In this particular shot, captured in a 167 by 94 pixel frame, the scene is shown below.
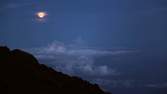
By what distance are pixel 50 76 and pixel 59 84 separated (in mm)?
4757

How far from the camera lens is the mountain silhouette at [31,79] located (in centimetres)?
10056

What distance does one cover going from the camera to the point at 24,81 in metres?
104

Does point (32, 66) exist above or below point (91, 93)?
above

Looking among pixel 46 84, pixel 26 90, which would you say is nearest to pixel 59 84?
pixel 46 84

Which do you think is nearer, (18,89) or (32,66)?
(18,89)

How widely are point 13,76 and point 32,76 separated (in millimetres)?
5584

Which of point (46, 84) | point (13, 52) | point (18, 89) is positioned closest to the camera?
point (18, 89)

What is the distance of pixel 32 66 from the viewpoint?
112 m

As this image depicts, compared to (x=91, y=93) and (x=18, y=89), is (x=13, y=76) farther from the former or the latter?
(x=91, y=93)

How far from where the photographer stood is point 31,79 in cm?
10612

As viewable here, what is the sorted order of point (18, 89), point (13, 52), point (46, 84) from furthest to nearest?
point (13, 52) → point (46, 84) → point (18, 89)

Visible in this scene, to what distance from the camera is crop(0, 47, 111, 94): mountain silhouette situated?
10056cm

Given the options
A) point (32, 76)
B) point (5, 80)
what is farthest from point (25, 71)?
point (5, 80)

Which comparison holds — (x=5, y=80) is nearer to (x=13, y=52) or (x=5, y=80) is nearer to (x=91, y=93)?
(x=13, y=52)
